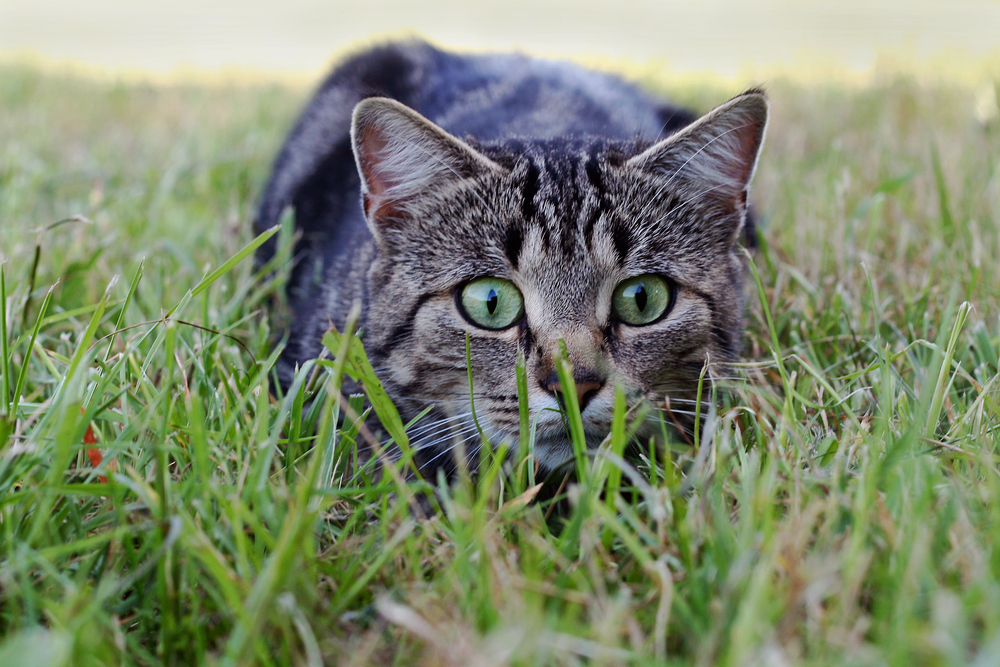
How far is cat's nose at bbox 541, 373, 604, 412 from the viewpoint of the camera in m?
1.37

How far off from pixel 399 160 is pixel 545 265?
0.44 meters

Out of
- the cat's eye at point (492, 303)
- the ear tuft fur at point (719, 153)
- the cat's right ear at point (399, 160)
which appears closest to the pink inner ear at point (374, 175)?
the cat's right ear at point (399, 160)

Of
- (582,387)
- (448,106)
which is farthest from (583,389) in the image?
(448,106)

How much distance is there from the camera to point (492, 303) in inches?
60.6

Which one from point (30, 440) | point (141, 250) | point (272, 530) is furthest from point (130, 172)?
point (272, 530)

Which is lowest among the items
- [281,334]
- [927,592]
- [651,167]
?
[281,334]

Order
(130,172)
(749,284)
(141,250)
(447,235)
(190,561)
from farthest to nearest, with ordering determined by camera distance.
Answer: (130,172) → (141,250) → (749,284) → (447,235) → (190,561)

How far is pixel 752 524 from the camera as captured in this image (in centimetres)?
93

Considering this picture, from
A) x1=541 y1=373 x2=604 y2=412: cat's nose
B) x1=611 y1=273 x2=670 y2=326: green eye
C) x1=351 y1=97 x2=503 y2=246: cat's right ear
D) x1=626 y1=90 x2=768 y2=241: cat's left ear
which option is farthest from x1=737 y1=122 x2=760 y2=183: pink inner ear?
x1=541 y1=373 x2=604 y2=412: cat's nose

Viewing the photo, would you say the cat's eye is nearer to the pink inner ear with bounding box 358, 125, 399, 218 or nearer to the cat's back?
the pink inner ear with bounding box 358, 125, 399, 218

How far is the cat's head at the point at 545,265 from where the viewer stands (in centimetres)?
147

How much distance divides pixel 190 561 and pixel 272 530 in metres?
0.11

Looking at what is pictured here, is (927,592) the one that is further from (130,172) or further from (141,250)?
(130,172)

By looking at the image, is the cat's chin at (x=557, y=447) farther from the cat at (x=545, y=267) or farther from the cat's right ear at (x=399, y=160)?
the cat's right ear at (x=399, y=160)
